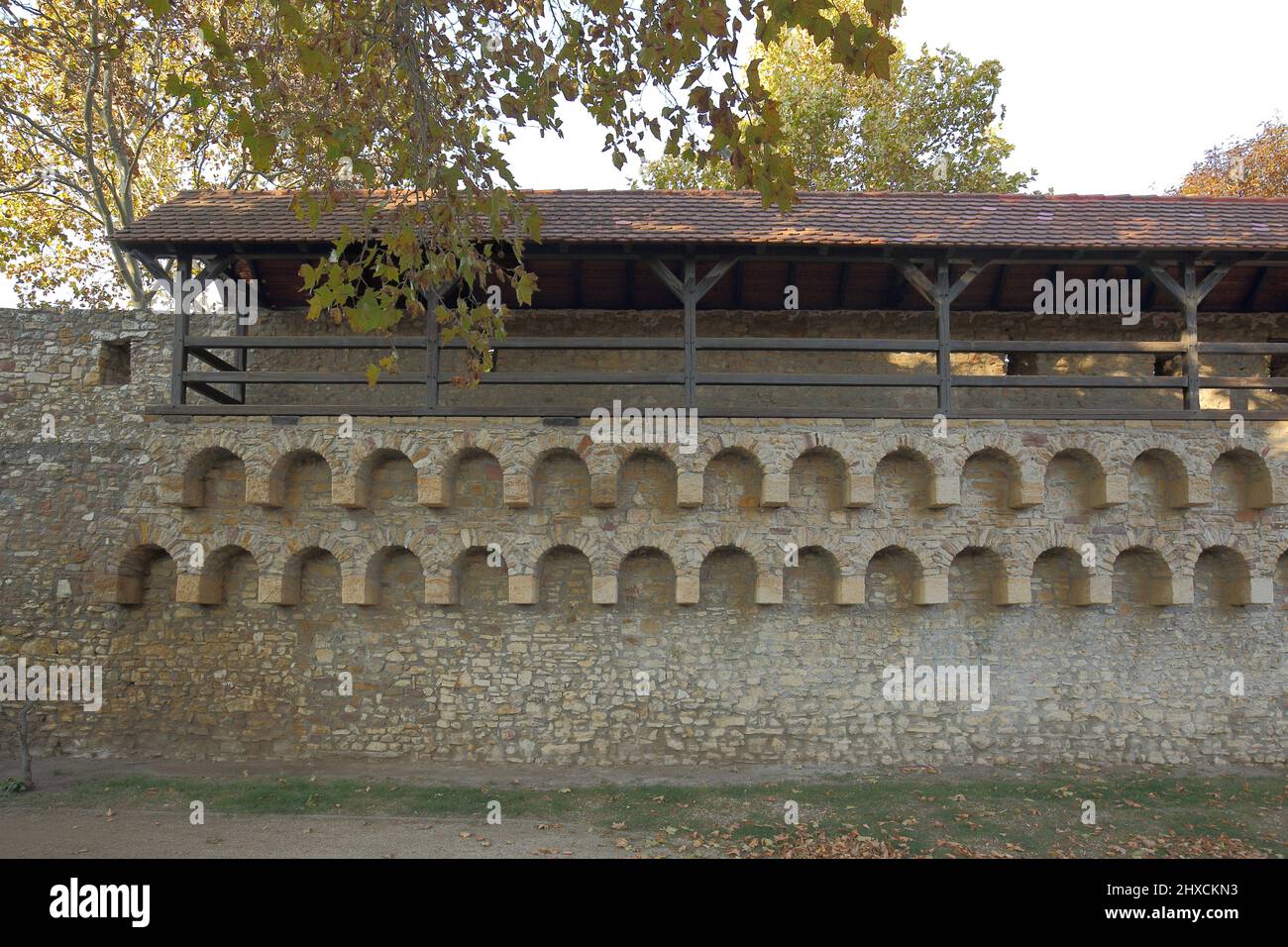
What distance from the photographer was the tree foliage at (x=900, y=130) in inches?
709

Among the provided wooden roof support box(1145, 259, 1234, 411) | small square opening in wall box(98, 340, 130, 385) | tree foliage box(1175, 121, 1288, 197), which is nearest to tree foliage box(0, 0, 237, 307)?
small square opening in wall box(98, 340, 130, 385)

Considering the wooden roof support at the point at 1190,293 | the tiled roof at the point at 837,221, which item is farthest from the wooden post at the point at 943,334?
the wooden roof support at the point at 1190,293

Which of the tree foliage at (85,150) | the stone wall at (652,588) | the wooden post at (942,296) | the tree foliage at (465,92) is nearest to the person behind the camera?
the tree foliage at (465,92)

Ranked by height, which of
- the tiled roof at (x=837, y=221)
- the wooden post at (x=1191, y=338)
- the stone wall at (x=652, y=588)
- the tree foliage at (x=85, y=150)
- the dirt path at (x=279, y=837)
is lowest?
the dirt path at (x=279, y=837)

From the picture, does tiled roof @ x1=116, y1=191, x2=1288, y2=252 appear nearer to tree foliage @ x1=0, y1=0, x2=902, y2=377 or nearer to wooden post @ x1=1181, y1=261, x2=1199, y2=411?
wooden post @ x1=1181, y1=261, x2=1199, y2=411

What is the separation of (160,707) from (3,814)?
194 cm

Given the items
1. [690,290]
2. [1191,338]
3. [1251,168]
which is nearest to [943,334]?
[1191,338]

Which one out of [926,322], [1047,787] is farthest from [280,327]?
[1047,787]

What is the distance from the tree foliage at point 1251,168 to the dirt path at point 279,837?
1962cm

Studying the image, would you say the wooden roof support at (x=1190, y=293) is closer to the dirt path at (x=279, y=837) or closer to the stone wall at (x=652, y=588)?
the stone wall at (x=652, y=588)

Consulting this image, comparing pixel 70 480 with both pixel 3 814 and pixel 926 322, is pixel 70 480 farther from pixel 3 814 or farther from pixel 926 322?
pixel 926 322

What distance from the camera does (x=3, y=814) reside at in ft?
24.1

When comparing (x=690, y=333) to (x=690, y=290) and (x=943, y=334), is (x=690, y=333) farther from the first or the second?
(x=943, y=334)

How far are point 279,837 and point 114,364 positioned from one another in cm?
676
